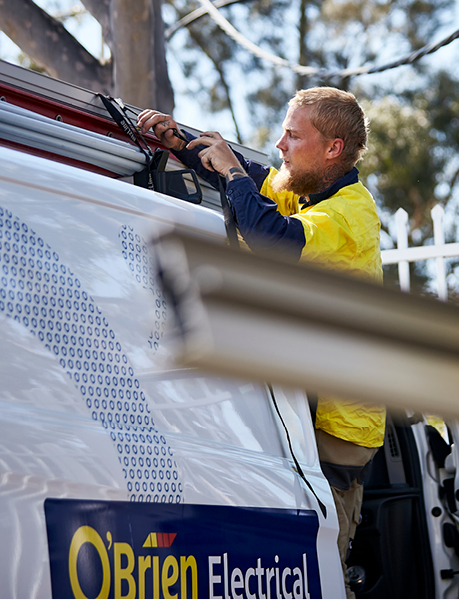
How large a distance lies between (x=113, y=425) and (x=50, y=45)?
204 inches

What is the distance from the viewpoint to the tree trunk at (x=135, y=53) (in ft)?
19.4

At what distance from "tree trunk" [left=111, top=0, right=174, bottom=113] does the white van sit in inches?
150

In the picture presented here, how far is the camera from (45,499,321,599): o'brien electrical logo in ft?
4.66

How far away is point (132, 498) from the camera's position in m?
1.55

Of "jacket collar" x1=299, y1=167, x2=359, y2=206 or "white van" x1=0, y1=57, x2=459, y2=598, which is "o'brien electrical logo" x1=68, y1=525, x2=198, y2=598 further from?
"jacket collar" x1=299, y1=167, x2=359, y2=206

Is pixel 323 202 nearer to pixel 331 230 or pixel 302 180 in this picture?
pixel 331 230

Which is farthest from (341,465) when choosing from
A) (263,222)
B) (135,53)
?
(135,53)

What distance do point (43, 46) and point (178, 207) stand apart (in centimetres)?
463

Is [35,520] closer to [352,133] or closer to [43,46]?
[352,133]

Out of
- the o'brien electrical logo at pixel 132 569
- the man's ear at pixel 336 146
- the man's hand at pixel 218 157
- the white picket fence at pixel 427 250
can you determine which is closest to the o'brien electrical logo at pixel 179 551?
the o'brien electrical logo at pixel 132 569

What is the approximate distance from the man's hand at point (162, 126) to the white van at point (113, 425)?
11.9 inches

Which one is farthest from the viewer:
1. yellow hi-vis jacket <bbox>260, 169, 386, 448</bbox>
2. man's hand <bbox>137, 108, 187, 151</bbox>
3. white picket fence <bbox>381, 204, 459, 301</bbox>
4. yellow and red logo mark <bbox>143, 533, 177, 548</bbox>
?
white picket fence <bbox>381, 204, 459, 301</bbox>

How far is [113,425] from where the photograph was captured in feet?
5.12

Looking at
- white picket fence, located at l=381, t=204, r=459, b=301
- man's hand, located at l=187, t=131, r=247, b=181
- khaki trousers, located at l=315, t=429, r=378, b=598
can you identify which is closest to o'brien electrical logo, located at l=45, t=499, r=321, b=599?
khaki trousers, located at l=315, t=429, r=378, b=598
